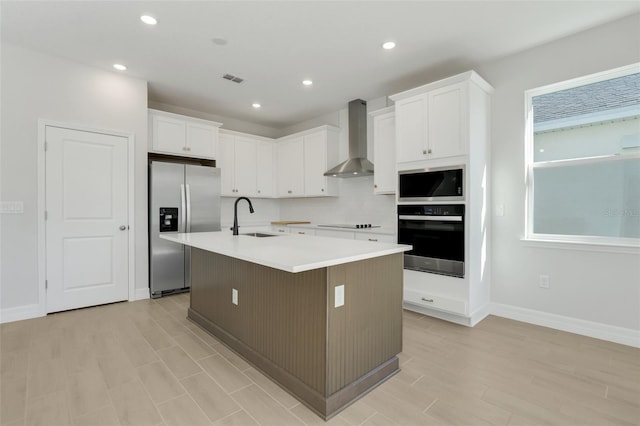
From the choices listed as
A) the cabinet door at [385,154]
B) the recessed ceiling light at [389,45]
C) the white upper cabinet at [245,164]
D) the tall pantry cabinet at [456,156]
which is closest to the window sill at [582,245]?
the tall pantry cabinet at [456,156]

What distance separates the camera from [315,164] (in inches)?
198

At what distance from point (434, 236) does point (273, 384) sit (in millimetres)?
2093

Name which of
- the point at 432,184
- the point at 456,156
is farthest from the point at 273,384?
the point at 456,156

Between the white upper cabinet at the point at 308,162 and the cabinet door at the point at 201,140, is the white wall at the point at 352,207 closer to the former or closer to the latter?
the white upper cabinet at the point at 308,162

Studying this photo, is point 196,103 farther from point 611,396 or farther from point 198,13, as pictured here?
point 611,396

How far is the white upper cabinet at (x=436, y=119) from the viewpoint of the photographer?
295 centimetres

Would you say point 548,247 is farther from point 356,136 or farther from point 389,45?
point 356,136

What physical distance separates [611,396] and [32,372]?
3.68 metres

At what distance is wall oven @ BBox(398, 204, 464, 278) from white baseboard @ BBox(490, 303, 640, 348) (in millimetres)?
755

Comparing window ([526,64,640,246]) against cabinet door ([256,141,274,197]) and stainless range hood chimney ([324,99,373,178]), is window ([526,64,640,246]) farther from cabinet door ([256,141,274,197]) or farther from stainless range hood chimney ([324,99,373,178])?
cabinet door ([256,141,274,197])

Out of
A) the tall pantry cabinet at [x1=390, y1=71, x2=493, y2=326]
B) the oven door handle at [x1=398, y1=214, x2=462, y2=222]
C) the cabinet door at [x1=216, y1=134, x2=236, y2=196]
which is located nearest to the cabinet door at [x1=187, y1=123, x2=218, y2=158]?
the cabinet door at [x1=216, y1=134, x2=236, y2=196]

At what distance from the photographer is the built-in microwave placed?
3.00 metres

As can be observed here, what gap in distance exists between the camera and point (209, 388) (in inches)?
74.7

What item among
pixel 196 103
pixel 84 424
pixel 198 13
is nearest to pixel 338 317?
pixel 84 424
